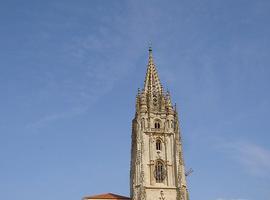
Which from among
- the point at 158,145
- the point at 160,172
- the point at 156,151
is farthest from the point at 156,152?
the point at 160,172

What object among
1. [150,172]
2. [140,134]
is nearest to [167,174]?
[150,172]

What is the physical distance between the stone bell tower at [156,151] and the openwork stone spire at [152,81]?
131 mm

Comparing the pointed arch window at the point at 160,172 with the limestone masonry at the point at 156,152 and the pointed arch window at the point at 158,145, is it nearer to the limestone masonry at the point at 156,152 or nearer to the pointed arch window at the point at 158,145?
the limestone masonry at the point at 156,152

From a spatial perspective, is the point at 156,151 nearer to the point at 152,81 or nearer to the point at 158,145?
the point at 158,145

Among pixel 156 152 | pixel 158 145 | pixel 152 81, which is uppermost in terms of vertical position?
pixel 152 81

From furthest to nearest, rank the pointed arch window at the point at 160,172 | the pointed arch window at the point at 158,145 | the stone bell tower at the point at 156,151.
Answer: the pointed arch window at the point at 158,145 < the pointed arch window at the point at 160,172 < the stone bell tower at the point at 156,151

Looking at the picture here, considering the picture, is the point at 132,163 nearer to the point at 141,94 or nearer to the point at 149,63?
the point at 141,94

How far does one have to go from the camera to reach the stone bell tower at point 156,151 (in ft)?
170

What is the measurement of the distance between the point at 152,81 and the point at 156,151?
37.2ft

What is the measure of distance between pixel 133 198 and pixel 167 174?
4948 mm

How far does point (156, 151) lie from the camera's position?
179 feet

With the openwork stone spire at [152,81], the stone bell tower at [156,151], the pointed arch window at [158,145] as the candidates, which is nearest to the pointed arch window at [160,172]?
the stone bell tower at [156,151]

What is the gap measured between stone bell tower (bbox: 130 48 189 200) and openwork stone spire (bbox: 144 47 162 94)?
0.13 m

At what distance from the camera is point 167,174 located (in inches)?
2093
